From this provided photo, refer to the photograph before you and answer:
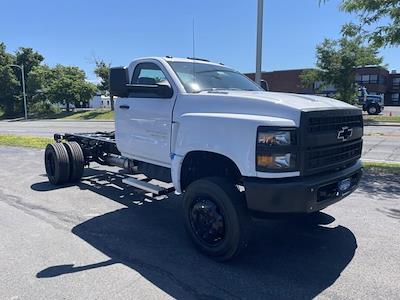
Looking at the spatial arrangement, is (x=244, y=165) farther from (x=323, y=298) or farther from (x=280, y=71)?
(x=280, y=71)

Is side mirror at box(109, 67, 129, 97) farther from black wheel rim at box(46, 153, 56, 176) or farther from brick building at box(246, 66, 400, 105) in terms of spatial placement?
brick building at box(246, 66, 400, 105)

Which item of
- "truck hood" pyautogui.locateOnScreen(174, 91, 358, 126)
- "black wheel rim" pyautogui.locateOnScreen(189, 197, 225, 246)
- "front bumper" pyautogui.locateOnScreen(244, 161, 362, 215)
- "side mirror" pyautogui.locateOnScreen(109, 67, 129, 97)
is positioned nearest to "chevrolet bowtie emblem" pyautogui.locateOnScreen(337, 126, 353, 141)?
"truck hood" pyautogui.locateOnScreen(174, 91, 358, 126)

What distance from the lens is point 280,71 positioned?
68188 millimetres

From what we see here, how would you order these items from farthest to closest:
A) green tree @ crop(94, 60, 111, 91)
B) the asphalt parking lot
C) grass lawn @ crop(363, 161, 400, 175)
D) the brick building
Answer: the brick building < green tree @ crop(94, 60, 111, 91) < grass lawn @ crop(363, 161, 400, 175) < the asphalt parking lot

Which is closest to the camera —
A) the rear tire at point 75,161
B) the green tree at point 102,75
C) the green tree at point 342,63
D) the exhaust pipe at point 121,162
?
the exhaust pipe at point 121,162

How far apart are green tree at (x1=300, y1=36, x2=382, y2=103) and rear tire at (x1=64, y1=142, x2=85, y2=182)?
82.8 feet

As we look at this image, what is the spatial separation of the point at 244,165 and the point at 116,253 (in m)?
1.79

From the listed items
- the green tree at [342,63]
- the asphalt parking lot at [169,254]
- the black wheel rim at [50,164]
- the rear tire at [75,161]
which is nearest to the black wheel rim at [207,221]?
the asphalt parking lot at [169,254]

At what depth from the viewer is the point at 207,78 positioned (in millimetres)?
5238

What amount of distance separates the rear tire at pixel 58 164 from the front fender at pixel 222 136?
3530mm

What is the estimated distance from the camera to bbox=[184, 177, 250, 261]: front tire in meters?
3.95

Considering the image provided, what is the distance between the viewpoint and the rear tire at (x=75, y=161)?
25.0 feet

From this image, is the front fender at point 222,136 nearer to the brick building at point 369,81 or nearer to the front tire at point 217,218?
the front tire at point 217,218

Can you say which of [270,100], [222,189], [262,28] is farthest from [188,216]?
[262,28]
